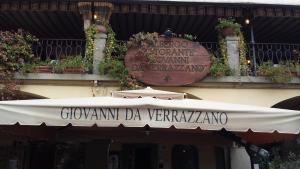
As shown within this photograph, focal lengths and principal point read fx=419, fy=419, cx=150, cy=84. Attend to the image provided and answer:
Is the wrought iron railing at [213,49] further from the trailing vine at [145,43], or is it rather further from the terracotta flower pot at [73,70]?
the terracotta flower pot at [73,70]

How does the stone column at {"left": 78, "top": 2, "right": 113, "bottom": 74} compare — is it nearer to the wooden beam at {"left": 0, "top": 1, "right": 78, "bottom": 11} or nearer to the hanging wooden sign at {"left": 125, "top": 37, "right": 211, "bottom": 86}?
the wooden beam at {"left": 0, "top": 1, "right": 78, "bottom": 11}

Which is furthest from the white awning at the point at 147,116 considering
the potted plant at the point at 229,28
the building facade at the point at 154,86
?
the potted plant at the point at 229,28

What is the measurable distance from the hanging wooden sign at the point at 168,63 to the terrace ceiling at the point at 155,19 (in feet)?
4.40

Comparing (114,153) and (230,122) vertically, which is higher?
(230,122)

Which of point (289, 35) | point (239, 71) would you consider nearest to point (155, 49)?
point (239, 71)

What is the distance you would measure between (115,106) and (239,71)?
5301 mm

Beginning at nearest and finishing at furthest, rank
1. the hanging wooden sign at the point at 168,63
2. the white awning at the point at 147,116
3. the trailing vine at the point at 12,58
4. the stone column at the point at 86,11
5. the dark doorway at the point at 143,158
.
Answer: the white awning at the point at 147,116, the trailing vine at the point at 12,58, the hanging wooden sign at the point at 168,63, the stone column at the point at 86,11, the dark doorway at the point at 143,158

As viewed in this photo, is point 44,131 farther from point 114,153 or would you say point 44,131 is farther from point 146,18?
point 146,18

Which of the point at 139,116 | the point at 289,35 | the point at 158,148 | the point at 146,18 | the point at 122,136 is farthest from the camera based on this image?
the point at 289,35

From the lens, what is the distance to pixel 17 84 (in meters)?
9.84

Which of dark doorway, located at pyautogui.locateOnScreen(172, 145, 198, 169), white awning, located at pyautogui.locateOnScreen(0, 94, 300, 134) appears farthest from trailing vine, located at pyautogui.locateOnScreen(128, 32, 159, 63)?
white awning, located at pyautogui.locateOnScreen(0, 94, 300, 134)

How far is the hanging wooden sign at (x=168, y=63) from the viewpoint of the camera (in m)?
9.78

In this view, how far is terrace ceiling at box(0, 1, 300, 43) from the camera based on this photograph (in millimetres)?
10852

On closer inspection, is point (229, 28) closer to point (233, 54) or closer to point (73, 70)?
point (233, 54)
